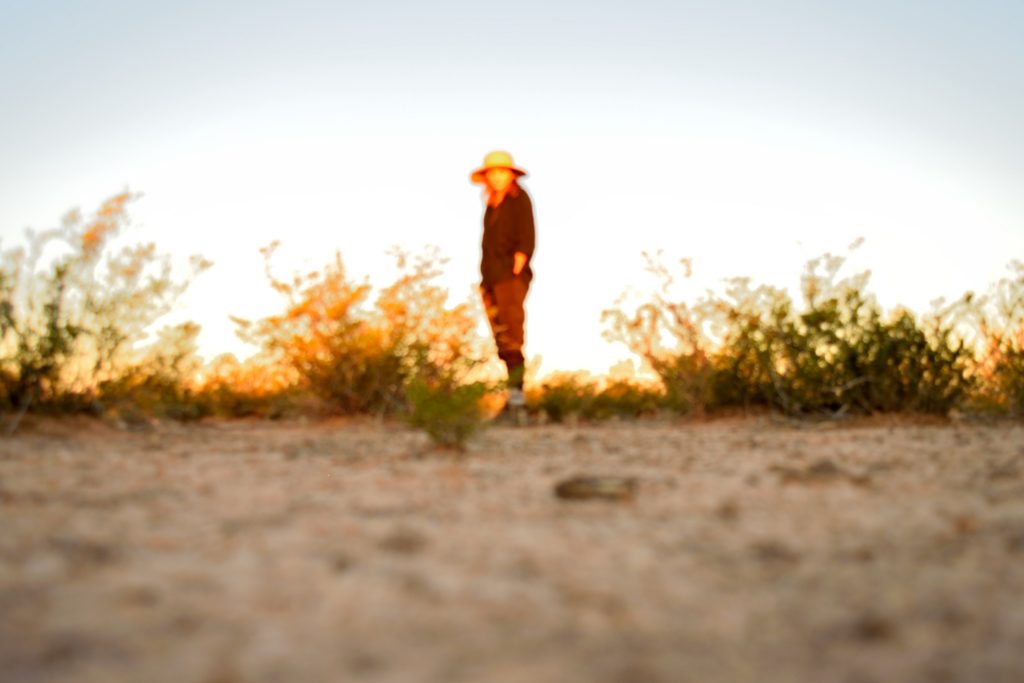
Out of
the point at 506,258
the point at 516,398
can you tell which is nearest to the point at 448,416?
the point at 516,398

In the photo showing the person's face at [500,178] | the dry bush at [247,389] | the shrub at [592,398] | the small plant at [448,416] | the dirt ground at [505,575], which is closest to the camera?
the dirt ground at [505,575]

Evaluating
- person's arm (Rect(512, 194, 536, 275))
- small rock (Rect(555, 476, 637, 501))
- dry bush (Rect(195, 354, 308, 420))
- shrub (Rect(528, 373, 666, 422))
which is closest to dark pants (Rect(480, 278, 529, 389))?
person's arm (Rect(512, 194, 536, 275))

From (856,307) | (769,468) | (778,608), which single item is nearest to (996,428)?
(856,307)

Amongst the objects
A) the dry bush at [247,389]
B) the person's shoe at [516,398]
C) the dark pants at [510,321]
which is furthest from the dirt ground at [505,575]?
the dark pants at [510,321]

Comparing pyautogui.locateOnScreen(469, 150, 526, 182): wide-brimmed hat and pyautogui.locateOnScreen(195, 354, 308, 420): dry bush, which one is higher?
pyautogui.locateOnScreen(469, 150, 526, 182): wide-brimmed hat

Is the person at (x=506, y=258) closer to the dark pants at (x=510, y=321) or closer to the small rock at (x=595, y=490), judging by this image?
the dark pants at (x=510, y=321)

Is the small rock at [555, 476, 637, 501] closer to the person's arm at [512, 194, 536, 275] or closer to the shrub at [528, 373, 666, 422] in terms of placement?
the shrub at [528, 373, 666, 422]

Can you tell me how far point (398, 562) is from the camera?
1855mm

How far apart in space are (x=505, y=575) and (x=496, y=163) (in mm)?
5984

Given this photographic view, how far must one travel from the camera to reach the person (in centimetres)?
706

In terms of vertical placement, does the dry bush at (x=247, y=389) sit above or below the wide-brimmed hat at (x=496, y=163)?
below

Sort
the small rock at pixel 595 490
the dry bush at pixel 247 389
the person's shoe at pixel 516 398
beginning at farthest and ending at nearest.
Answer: the person's shoe at pixel 516 398 < the dry bush at pixel 247 389 < the small rock at pixel 595 490

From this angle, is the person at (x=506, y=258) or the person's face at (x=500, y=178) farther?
the person's face at (x=500, y=178)

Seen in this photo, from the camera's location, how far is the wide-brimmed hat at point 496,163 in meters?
7.45
